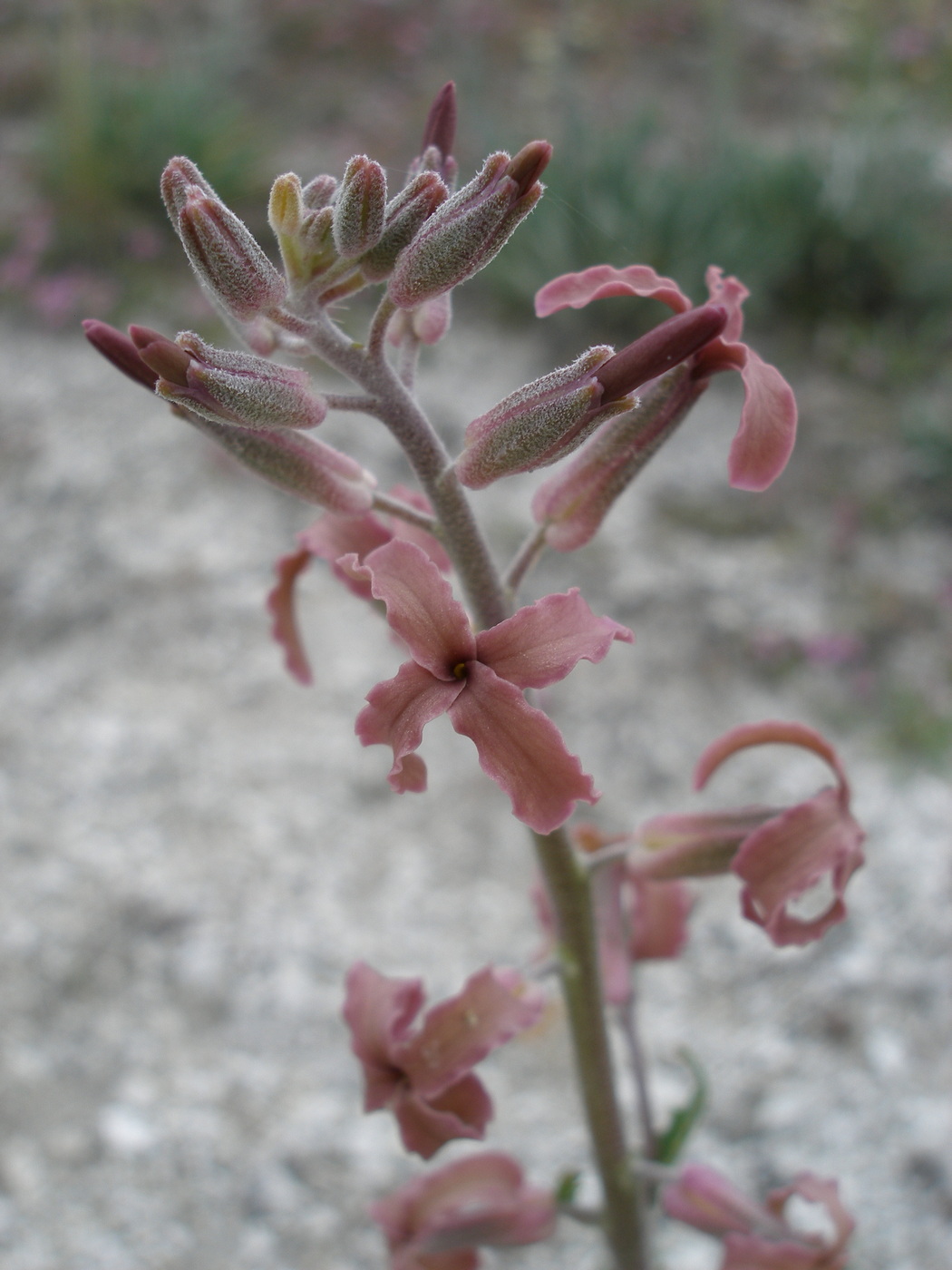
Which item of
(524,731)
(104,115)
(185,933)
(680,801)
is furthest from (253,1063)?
(104,115)

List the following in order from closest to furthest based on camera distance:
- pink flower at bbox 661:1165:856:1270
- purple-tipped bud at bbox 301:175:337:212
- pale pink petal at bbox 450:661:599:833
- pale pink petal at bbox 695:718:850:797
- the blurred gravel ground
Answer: pale pink petal at bbox 450:661:599:833 < purple-tipped bud at bbox 301:175:337:212 < pale pink petal at bbox 695:718:850:797 < pink flower at bbox 661:1165:856:1270 < the blurred gravel ground

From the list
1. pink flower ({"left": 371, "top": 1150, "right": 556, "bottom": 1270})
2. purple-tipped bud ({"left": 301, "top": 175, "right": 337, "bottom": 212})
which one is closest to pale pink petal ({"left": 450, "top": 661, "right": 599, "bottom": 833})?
purple-tipped bud ({"left": 301, "top": 175, "right": 337, "bottom": 212})

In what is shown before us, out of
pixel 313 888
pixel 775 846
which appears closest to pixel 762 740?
pixel 775 846

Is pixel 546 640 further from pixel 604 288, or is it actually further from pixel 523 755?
pixel 604 288

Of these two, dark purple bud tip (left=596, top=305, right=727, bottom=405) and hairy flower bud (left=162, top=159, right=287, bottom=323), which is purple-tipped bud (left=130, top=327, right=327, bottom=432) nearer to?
hairy flower bud (left=162, top=159, right=287, bottom=323)

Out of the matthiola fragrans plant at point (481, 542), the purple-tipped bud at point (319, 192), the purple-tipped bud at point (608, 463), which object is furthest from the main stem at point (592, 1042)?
the purple-tipped bud at point (319, 192)

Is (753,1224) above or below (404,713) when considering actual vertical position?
below

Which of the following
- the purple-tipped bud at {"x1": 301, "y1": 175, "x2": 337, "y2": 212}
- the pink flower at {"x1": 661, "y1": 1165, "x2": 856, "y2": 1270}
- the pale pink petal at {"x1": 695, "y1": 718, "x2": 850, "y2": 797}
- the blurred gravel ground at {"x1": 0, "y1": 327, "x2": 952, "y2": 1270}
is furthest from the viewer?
the blurred gravel ground at {"x1": 0, "y1": 327, "x2": 952, "y2": 1270}

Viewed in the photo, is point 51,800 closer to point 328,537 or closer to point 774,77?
point 328,537
